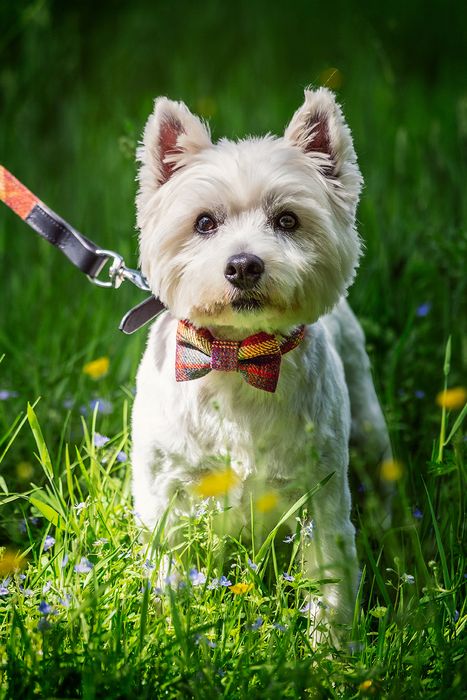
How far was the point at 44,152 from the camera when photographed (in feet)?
19.6

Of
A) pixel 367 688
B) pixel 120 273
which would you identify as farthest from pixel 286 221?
pixel 367 688

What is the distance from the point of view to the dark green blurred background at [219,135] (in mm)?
3863

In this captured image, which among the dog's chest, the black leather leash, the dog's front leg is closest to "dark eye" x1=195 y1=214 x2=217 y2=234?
the dog's chest

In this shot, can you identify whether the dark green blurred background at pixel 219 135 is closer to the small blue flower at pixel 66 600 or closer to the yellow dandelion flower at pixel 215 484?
the yellow dandelion flower at pixel 215 484

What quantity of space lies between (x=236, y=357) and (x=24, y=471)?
1068 millimetres

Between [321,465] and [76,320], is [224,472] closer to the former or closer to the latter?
[321,465]

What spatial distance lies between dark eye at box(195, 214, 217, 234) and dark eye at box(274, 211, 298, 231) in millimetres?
177

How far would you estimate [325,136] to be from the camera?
8.45 ft

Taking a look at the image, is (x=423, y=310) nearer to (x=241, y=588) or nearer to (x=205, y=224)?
(x=205, y=224)

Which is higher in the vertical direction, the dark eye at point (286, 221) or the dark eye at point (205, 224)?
the dark eye at point (286, 221)

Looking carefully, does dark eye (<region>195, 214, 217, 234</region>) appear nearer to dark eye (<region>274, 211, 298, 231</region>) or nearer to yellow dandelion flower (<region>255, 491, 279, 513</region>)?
dark eye (<region>274, 211, 298, 231</region>)

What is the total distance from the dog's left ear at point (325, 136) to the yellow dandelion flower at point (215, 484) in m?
0.92

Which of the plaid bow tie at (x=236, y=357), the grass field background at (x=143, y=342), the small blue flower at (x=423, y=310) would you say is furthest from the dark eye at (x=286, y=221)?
the small blue flower at (x=423, y=310)

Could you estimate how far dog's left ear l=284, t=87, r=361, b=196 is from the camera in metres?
2.53
